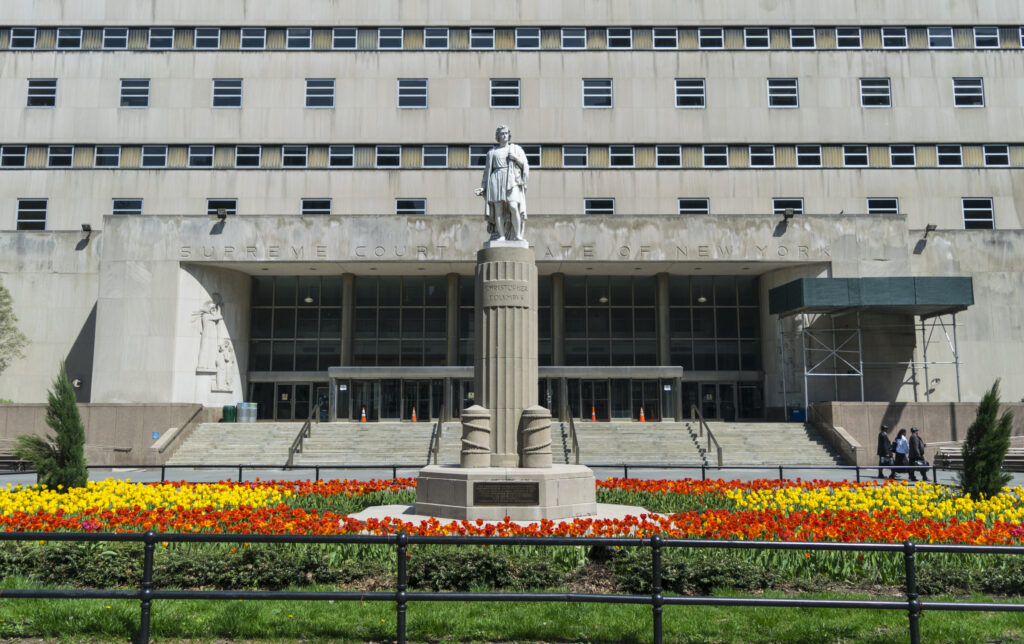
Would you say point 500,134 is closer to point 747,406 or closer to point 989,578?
point 989,578

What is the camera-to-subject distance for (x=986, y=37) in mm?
44406

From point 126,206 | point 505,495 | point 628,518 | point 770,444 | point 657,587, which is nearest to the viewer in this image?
point 657,587

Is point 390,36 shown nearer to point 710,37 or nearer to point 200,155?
point 200,155

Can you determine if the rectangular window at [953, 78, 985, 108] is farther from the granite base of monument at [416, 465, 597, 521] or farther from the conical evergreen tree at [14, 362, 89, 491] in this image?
the conical evergreen tree at [14, 362, 89, 491]

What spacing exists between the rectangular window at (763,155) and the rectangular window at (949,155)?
343 inches

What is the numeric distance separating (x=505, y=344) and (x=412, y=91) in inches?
1275

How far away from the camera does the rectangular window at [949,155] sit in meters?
43.1

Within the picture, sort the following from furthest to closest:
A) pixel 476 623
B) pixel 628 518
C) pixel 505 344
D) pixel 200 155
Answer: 1. pixel 200 155
2. pixel 505 344
3. pixel 628 518
4. pixel 476 623

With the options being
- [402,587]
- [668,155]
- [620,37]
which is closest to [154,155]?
[620,37]

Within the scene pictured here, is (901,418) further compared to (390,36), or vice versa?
(390,36)

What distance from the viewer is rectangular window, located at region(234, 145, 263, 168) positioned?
4303cm

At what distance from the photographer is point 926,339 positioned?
3797cm

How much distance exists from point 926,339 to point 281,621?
122 feet

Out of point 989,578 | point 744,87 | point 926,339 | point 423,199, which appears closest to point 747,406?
point 926,339
